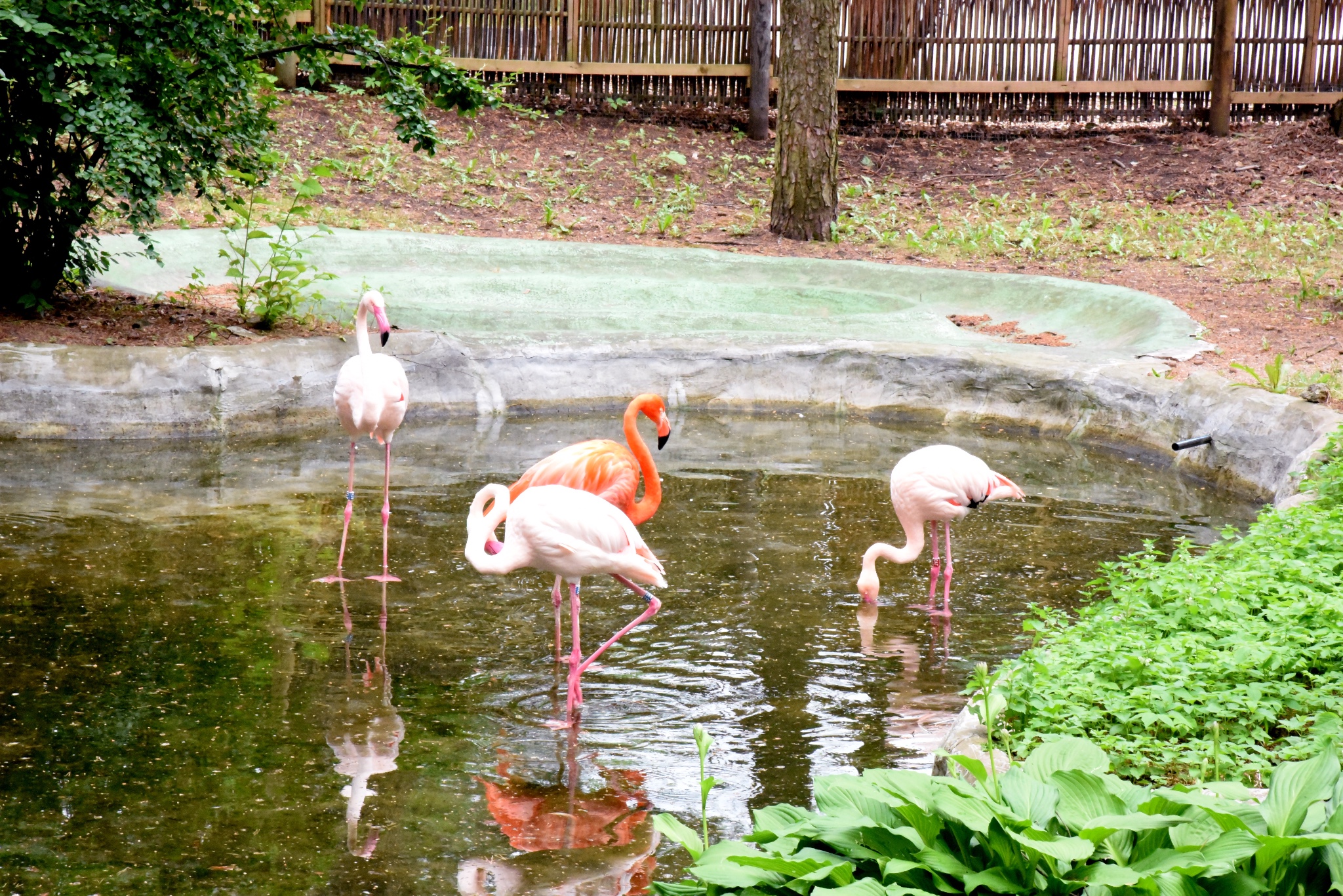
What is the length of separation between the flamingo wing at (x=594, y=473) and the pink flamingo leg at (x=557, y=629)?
1.86 feet

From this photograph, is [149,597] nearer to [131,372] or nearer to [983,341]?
[131,372]

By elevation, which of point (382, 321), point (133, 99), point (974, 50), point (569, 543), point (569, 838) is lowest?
point (569, 838)

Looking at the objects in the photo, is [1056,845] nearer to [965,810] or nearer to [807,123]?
[965,810]

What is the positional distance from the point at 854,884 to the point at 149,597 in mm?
3959

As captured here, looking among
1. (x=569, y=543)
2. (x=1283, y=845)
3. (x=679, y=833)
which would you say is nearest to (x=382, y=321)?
(x=569, y=543)

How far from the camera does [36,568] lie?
5.75 meters

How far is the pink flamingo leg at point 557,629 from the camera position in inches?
203

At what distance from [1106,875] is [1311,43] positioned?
18363 millimetres

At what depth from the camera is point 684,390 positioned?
9.90m

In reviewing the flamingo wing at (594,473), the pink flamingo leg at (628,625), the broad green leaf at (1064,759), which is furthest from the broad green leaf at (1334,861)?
the flamingo wing at (594,473)

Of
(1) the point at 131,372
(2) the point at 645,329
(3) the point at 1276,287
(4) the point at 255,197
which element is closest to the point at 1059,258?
(3) the point at 1276,287

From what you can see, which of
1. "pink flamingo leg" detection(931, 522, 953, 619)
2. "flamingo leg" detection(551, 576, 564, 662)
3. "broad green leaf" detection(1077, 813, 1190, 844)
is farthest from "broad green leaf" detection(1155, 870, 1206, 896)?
"pink flamingo leg" detection(931, 522, 953, 619)

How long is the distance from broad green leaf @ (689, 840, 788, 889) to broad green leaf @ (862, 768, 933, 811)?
0.30 m

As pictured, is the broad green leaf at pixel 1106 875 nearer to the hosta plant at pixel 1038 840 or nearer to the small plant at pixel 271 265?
the hosta plant at pixel 1038 840
